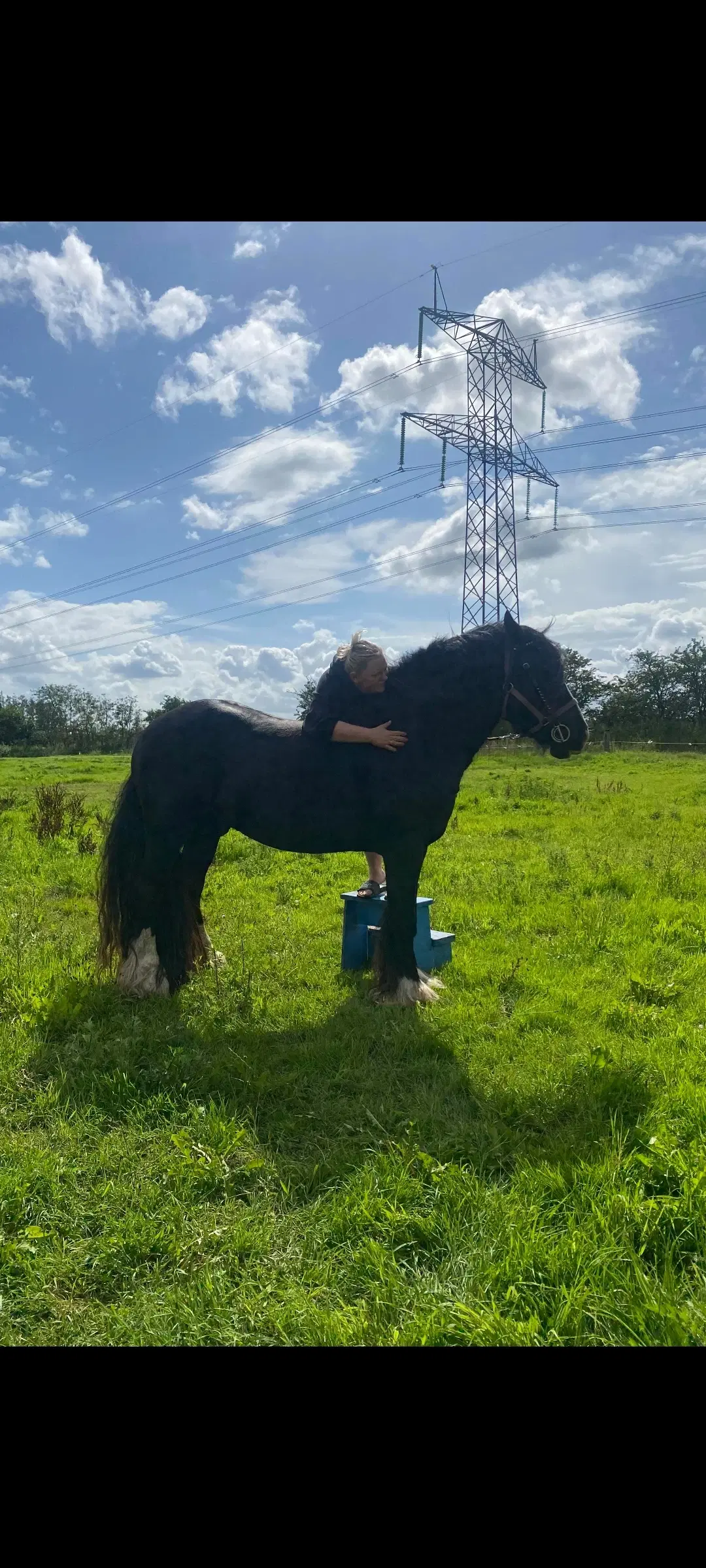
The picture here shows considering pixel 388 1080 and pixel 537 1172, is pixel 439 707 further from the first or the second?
pixel 537 1172

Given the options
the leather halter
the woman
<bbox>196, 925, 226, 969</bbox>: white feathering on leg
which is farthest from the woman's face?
<bbox>196, 925, 226, 969</bbox>: white feathering on leg

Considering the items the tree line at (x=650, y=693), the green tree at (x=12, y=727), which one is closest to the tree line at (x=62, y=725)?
the green tree at (x=12, y=727)

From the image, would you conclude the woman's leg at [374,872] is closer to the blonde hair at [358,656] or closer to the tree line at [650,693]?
the blonde hair at [358,656]

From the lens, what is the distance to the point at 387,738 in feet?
15.8

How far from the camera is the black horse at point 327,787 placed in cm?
489

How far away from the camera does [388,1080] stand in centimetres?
389

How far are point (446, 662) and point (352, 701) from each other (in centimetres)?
66

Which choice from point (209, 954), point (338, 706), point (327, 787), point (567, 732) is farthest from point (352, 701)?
point (209, 954)

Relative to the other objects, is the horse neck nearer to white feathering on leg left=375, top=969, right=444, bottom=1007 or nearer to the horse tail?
white feathering on leg left=375, top=969, right=444, bottom=1007

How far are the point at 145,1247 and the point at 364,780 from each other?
2.90 meters

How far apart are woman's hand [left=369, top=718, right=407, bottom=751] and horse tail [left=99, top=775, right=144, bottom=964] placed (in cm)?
161

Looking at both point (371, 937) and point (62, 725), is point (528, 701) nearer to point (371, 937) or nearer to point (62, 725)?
point (371, 937)

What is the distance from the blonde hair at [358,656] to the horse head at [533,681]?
0.85m

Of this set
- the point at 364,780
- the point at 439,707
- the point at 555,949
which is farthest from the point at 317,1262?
the point at 555,949
